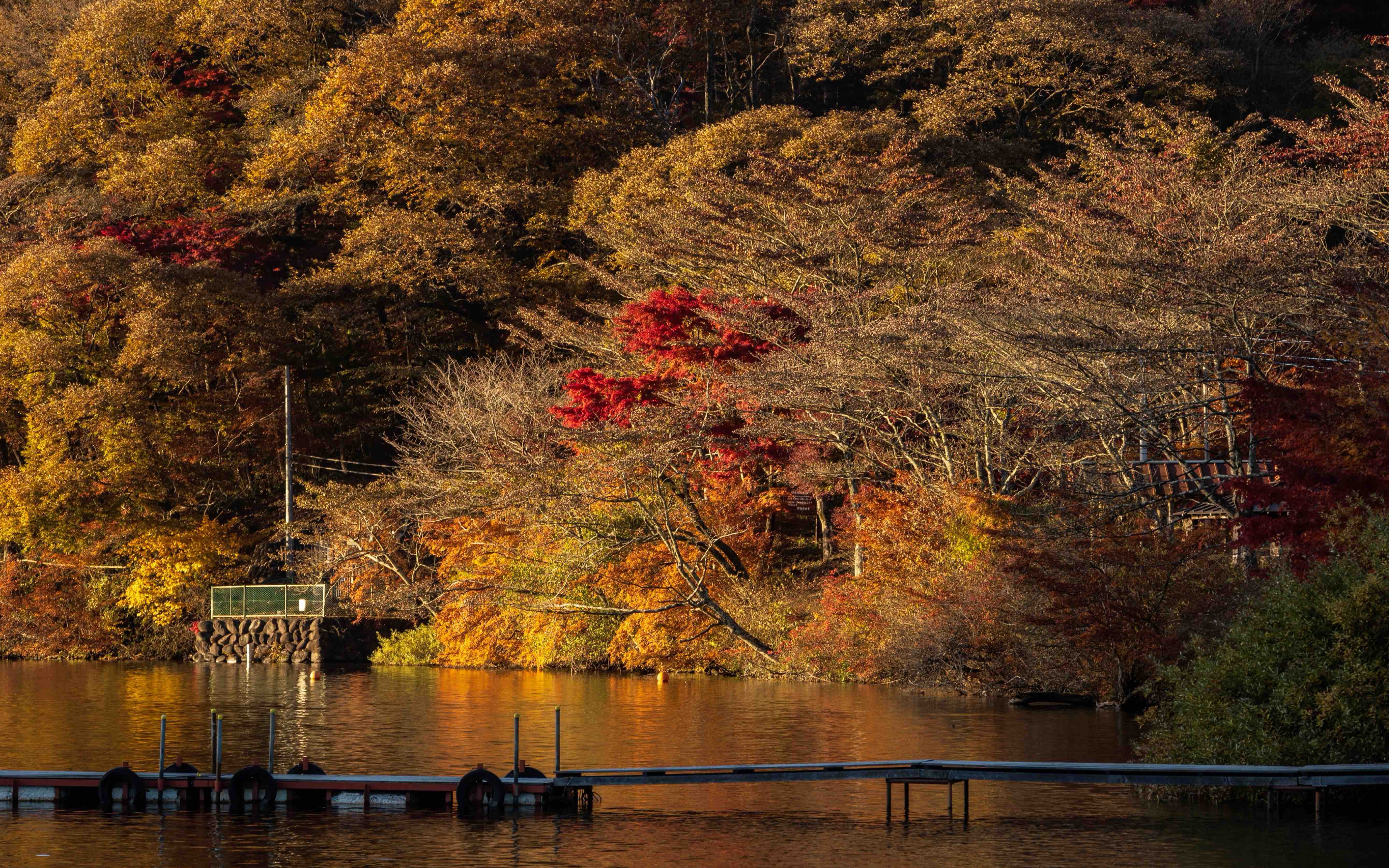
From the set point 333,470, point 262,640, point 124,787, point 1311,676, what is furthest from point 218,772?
point 333,470

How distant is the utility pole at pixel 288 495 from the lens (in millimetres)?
47600

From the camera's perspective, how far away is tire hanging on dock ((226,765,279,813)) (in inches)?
750

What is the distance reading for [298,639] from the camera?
155 ft

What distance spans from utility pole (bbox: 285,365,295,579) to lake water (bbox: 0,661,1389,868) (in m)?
9.30

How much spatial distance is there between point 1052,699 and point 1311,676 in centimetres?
1279

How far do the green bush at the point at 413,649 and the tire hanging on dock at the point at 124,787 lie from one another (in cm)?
2595

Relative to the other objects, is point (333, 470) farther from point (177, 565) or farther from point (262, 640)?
point (262, 640)

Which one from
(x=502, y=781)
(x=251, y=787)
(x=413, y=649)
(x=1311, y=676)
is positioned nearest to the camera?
(x=1311, y=676)

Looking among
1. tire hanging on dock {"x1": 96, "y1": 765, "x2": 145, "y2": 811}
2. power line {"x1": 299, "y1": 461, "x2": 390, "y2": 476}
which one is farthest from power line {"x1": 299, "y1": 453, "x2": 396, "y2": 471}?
tire hanging on dock {"x1": 96, "y1": 765, "x2": 145, "y2": 811}

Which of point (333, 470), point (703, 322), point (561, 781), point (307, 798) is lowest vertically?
point (307, 798)

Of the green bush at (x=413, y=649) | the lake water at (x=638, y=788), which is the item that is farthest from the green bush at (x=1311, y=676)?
the green bush at (x=413, y=649)

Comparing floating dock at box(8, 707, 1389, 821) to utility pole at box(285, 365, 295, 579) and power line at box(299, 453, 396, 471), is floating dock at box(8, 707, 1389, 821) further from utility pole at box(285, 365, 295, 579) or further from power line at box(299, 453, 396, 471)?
power line at box(299, 453, 396, 471)

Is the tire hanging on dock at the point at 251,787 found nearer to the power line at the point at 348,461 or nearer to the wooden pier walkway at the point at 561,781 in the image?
the wooden pier walkway at the point at 561,781

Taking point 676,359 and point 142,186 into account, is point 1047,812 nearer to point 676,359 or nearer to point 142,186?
point 676,359
